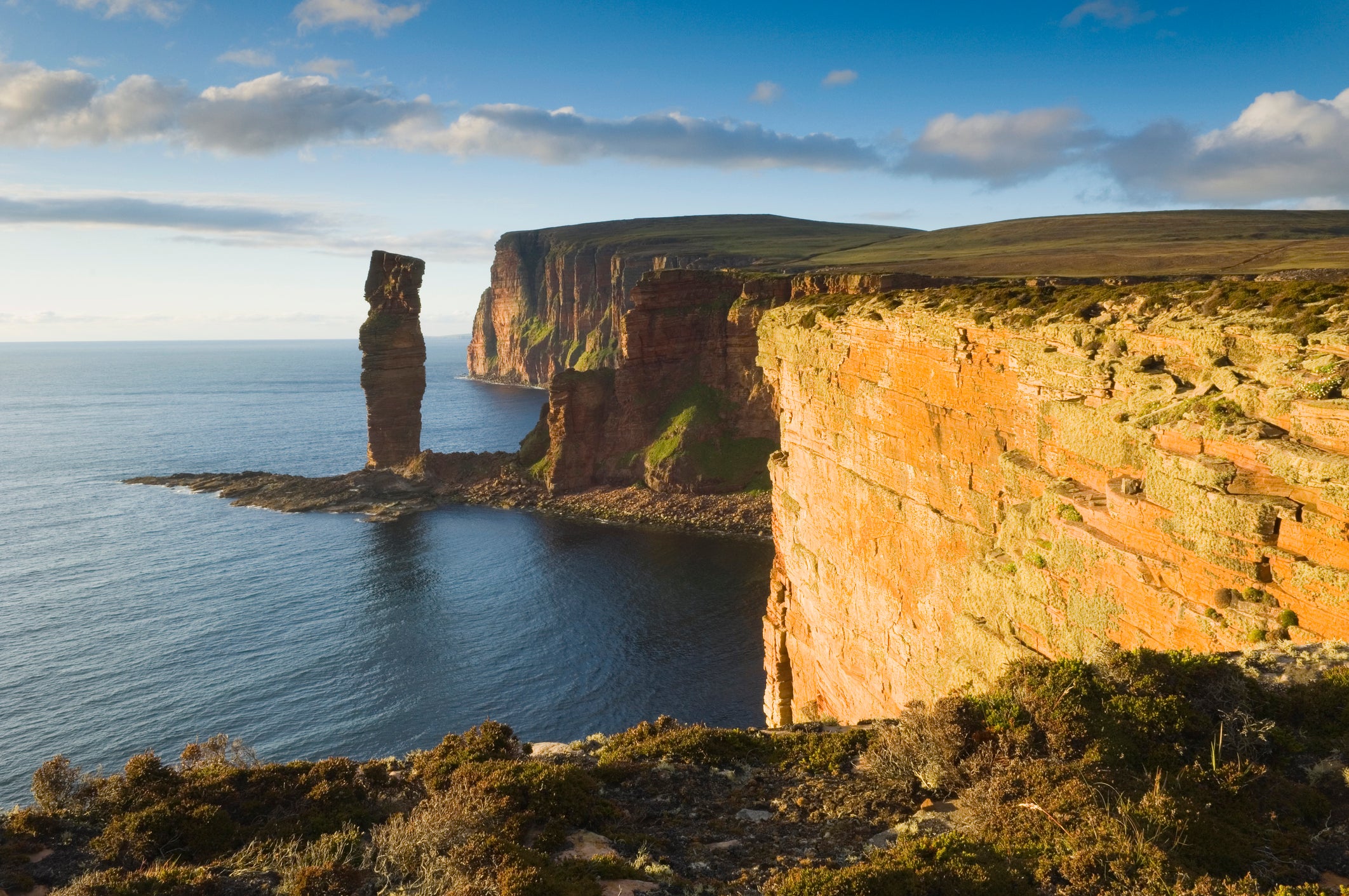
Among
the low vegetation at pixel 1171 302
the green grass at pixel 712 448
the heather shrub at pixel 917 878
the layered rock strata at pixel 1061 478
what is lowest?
the green grass at pixel 712 448

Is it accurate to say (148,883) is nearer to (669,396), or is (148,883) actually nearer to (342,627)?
(342,627)

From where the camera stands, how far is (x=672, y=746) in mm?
14758

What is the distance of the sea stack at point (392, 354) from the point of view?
369 feet

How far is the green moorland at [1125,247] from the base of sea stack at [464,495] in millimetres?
36520

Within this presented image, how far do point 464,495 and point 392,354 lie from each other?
23.9m

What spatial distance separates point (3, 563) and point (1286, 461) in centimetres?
10003

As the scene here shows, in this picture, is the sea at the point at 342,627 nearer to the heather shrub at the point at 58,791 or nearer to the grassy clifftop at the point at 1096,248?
the heather shrub at the point at 58,791

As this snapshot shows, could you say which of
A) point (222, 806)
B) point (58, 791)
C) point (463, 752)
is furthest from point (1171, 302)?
point (58, 791)

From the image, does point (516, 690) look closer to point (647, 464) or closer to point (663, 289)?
point (647, 464)

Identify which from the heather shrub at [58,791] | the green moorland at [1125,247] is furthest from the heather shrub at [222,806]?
the green moorland at [1125,247]

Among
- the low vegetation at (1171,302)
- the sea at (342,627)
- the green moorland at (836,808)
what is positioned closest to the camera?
the green moorland at (836,808)

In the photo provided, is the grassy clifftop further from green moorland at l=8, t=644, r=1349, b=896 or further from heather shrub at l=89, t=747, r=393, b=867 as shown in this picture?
heather shrub at l=89, t=747, r=393, b=867

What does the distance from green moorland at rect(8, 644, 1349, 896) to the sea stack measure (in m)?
105

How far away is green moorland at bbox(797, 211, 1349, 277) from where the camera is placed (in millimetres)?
58938
